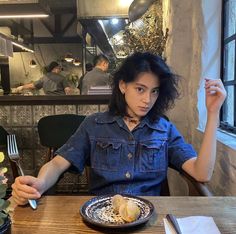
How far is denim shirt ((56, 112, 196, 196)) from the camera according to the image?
4.71ft

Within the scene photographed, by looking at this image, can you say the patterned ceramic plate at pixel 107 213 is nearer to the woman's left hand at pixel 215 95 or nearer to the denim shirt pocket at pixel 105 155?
the denim shirt pocket at pixel 105 155

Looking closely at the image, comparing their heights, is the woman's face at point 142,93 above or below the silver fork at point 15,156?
above

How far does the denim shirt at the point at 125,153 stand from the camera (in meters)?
1.44

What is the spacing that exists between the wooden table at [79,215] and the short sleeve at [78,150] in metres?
0.31

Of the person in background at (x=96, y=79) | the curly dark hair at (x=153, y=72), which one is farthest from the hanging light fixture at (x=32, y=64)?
the curly dark hair at (x=153, y=72)

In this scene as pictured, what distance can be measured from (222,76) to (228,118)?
28 centimetres

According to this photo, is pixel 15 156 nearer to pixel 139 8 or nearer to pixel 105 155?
pixel 105 155

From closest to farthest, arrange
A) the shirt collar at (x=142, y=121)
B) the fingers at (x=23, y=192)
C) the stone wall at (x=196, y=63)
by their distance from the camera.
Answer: the fingers at (x=23, y=192) → the shirt collar at (x=142, y=121) → the stone wall at (x=196, y=63)

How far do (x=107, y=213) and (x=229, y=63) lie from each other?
1.42m

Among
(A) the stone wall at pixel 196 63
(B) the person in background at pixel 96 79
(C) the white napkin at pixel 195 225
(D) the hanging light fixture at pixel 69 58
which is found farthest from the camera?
(D) the hanging light fixture at pixel 69 58

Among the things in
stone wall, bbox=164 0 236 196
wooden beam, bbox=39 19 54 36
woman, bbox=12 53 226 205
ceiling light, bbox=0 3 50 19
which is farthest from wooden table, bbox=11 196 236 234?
wooden beam, bbox=39 19 54 36

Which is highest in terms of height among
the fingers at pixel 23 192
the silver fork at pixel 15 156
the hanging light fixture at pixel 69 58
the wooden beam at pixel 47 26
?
the wooden beam at pixel 47 26

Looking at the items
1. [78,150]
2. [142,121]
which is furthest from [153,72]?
[78,150]

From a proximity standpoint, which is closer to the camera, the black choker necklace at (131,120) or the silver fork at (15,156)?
the silver fork at (15,156)
